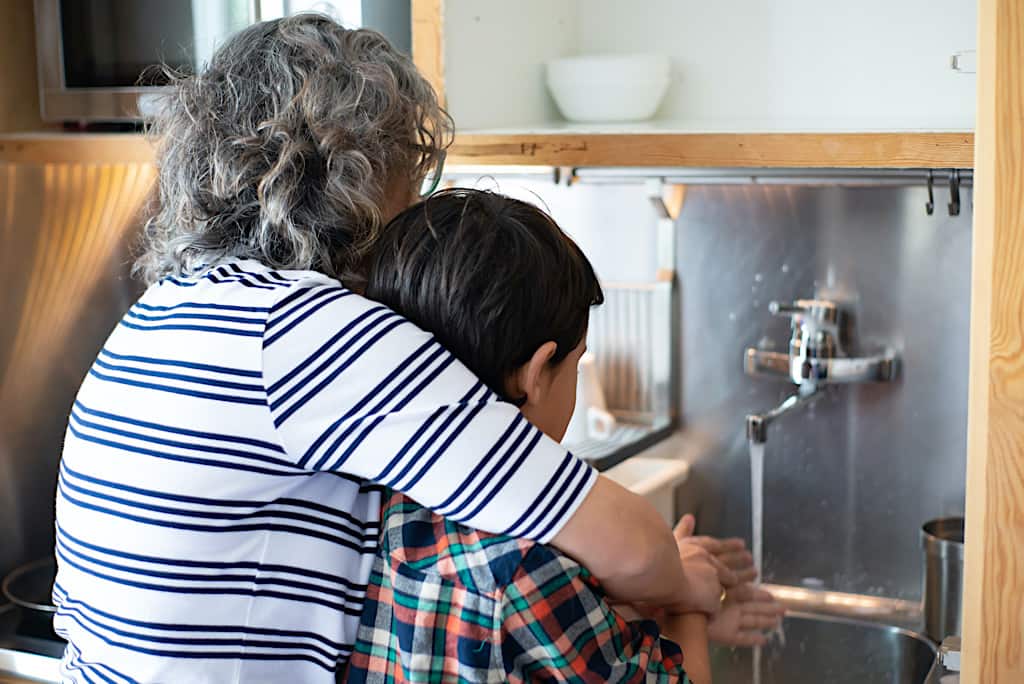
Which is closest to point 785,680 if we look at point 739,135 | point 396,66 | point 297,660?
point 739,135

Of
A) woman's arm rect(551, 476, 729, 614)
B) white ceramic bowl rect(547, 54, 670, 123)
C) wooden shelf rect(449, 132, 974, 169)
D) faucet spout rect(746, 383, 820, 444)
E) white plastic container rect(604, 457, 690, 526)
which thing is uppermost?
white ceramic bowl rect(547, 54, 670, 123)

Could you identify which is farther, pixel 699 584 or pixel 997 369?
pixel 699 584

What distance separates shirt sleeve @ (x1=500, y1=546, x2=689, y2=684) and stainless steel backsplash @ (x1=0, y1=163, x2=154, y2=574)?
3.58 ft

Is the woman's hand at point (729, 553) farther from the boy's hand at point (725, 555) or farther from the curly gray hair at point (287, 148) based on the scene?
the curly gray hair at point (287, 148)

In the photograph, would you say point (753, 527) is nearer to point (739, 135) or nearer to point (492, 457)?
point (739, 135)

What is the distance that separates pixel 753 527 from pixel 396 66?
41.7 inches

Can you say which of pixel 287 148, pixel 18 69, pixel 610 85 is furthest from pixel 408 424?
pixel 18 69

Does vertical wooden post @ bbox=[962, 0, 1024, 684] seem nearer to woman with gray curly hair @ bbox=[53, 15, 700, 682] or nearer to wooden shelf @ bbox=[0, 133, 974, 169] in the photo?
woman with gray curly hair @ bbox=[53, 15, 700, 682]

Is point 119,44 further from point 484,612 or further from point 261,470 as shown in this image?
point 484,612

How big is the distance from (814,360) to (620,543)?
91 cm

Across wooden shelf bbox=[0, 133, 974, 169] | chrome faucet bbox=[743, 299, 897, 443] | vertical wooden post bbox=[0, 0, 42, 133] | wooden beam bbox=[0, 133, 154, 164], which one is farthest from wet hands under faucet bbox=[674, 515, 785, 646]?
vertical wooden post bbox=[0, 0, 42, 133]

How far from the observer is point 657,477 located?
75.1 inches

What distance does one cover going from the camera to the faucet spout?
6.04 feet

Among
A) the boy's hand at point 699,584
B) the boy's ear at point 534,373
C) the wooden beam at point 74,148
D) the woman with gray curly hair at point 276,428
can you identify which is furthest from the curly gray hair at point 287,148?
the wooden beam at point 74,148
